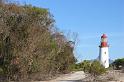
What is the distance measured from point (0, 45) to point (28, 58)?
2569mm

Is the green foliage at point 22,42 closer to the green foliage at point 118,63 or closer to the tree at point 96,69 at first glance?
the tree at point 96,69

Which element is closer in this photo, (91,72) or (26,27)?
(26,27)

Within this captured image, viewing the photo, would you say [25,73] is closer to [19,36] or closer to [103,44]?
[19,36]

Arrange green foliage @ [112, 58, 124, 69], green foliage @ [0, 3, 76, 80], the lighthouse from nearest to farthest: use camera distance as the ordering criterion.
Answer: green foliage @ [0, 3, 76, 80]
green foliage @ [112, 58, 124, 69]
the lighthouse

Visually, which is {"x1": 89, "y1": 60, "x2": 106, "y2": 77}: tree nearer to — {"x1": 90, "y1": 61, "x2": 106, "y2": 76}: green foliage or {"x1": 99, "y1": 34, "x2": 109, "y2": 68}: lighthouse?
{"x1": 90, "y1": 61, "x2": 106, "y2": 76}: green foliage

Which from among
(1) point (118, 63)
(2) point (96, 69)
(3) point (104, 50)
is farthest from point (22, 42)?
(3) point (104, 50)

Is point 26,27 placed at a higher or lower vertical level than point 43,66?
higher

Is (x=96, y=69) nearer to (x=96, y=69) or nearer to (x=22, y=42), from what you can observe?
(x=96, y=69)

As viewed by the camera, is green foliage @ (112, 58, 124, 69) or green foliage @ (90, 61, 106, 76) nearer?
green foliage @ (90, 61, 106, 76)

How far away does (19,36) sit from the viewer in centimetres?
3241

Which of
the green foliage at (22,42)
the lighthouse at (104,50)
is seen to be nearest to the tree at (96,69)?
the green foliage at (22,42)

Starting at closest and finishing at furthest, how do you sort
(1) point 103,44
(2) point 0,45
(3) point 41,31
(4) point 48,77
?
1. (2) point 0,45
2. (3) point 41,31
3. (4) point 48,77
4. (1) point 103,44

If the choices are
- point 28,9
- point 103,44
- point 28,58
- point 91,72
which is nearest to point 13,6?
point 28,9

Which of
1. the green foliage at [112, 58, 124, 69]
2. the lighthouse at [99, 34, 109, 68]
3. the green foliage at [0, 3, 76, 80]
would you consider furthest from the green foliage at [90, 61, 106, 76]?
the lighthouse at [99, 34, 109, 68]
